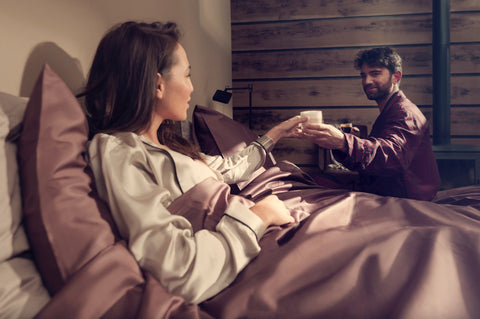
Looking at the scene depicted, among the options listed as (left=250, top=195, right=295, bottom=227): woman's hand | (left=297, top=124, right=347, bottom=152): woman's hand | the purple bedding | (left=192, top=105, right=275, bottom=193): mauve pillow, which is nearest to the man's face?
(left=297, top=124, right=347, bottom=152): woman's hand

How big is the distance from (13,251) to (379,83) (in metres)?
1.99

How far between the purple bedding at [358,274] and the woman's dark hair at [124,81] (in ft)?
1.09

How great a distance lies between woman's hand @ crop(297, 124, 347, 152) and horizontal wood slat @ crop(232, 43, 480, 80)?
61.6 inches

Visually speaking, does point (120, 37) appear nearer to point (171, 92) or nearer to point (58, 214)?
point (171, 92)

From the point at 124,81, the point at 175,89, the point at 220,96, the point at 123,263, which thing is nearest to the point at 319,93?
the point at 220,96

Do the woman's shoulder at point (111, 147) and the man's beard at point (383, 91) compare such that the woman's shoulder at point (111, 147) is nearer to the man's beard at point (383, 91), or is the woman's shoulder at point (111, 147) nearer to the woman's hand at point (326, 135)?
the woman's hand at point (326, 135)

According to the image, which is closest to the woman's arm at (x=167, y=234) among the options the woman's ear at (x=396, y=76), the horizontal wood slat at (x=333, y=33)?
the woman's ear at (x=396, y=76)

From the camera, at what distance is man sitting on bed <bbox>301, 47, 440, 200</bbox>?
164 cm

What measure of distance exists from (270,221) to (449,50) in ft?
8.10

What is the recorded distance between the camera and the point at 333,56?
119 inches

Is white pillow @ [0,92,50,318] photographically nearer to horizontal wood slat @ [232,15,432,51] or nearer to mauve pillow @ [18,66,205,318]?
mauve pillow @ [18,66,205,318]

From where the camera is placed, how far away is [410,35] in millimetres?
2904

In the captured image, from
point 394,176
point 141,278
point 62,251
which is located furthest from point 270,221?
point 394,176

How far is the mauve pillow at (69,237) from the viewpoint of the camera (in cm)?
61
